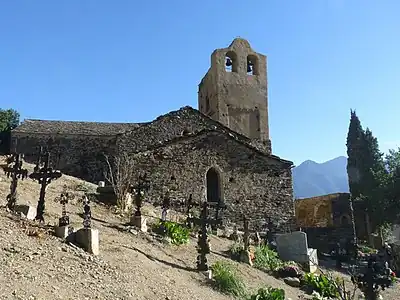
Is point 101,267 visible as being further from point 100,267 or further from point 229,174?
point 229,174

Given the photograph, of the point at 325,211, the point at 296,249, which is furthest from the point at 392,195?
the point at 296,249

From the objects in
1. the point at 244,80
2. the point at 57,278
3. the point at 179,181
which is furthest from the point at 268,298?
the point at 244,80

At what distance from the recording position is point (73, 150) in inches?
1041

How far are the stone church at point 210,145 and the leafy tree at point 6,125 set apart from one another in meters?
2.58

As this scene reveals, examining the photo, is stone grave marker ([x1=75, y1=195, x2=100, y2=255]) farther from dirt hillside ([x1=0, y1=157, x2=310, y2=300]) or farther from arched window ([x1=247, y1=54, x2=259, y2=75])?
arched window ([x1=247, y1=54, x2=259, y2=75])

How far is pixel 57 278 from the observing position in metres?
6.82

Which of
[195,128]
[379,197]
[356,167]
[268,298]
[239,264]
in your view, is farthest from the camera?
[356,167]

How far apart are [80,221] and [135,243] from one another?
153cm

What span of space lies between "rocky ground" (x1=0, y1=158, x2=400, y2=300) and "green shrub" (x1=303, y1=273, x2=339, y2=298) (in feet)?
2.22

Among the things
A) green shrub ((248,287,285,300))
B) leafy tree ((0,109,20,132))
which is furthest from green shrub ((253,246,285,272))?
leafy tree ((0,109,20,132))

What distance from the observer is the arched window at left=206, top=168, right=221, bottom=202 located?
20209 mm

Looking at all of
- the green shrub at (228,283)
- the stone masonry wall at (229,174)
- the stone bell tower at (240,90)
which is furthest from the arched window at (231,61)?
the green shrub at (228,283)

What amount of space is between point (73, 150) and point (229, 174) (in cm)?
1084

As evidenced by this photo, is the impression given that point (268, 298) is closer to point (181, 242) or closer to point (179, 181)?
point (181, 242)
